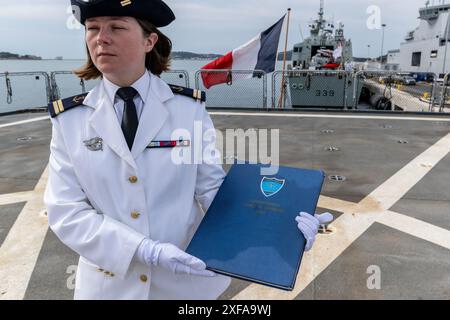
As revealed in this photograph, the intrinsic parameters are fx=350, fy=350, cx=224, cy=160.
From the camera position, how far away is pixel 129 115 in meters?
1.55

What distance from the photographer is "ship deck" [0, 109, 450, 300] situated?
2.95 meters

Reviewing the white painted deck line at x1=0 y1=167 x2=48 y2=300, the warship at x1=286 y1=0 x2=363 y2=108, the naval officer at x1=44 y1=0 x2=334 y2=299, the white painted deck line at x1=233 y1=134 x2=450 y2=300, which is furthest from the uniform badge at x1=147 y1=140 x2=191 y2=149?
the warship at x1=286 y1=0 x2=363 y2=108

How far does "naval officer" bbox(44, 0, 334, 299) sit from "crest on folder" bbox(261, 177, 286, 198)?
0.17 metres

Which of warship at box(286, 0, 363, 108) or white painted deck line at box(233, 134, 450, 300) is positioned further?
warship at box(286, 0, 363, 108)

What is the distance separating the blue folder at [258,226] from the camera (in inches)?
55.2

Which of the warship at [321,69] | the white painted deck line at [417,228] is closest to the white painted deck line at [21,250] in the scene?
the white painted deck line at [417,228]

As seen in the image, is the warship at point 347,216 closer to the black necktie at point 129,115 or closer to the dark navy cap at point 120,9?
the black necktie at point 129,115

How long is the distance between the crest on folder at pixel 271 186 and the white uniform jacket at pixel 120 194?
1.09ft

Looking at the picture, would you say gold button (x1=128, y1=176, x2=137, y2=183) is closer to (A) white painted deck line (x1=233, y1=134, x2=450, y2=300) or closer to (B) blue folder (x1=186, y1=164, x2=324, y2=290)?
(B) blue folder (x1=186, y1=164, x2=324, y2=290)

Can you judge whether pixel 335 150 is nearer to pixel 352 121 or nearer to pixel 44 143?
pixel 352 121

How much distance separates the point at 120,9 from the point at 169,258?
3.30ft

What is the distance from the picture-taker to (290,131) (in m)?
8.59

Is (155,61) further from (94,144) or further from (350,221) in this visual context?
(350,221)

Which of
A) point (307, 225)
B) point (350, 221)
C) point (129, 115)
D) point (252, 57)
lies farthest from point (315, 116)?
point (129, 115)
